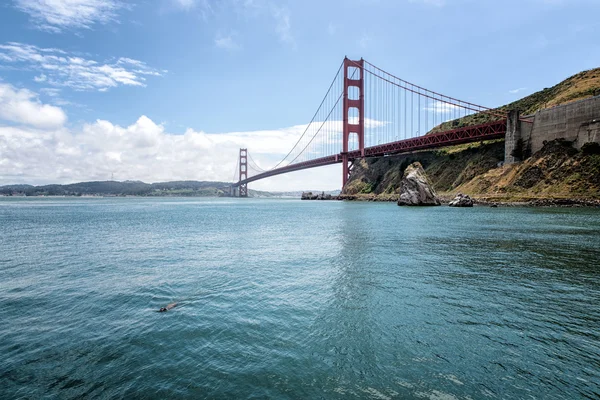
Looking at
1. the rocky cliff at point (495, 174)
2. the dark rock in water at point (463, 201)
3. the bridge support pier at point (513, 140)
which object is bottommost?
the dark rock in water at point (463, 201)

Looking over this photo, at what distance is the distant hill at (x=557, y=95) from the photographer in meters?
67.8

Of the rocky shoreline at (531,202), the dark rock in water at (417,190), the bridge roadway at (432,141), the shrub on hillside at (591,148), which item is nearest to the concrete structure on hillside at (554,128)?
the shrub on hillside at (591,148)

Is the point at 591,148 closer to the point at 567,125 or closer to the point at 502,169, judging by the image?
the point at 567,125

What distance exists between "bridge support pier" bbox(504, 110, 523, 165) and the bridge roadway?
3038 mm

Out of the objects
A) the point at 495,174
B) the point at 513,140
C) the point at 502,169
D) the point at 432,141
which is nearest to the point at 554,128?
the point at 513,140

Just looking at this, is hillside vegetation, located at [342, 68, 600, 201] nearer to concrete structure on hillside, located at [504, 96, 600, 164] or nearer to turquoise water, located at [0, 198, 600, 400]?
concrete structure on hillside, located at [504, 96, 600, 164]

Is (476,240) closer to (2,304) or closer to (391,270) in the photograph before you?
(391,270)

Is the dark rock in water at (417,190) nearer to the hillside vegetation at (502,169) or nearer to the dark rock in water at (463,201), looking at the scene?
the dark rock in water at (463,201)

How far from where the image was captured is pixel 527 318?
8688 mm

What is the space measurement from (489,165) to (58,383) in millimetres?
79278

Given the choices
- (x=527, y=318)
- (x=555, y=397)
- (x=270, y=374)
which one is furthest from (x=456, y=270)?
(x=270, y=374)

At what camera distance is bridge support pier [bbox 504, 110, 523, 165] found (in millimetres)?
63156

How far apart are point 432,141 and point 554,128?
26.5m

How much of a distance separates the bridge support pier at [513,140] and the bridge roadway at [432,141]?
3.04 metres
